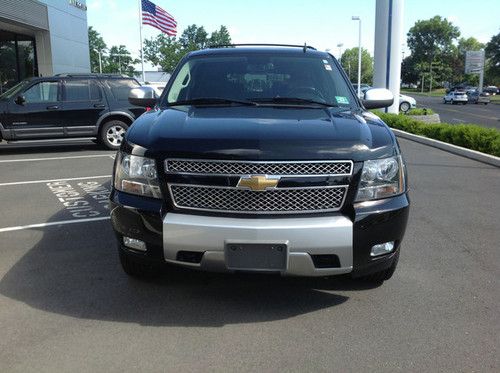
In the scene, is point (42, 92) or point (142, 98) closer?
point (142, 98)

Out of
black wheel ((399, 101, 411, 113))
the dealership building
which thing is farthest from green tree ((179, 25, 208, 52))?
the dealership building

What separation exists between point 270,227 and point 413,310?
4.18 ft

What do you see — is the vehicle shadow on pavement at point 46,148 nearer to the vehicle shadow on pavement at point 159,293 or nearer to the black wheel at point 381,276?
the vehicle shadow on pavement at point 159,293

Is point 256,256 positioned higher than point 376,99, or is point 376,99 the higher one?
point 376,99

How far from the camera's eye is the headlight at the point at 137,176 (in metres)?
3.41

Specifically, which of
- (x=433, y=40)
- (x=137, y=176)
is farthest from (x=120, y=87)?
(x=433, y=40)

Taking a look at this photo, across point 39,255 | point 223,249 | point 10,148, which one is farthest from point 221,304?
point 10,148

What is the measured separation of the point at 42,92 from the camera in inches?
477

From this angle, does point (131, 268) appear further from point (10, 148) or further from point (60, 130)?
point (10, 148)

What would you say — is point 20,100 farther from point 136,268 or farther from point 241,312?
point 241,312

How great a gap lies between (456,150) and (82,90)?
859cm

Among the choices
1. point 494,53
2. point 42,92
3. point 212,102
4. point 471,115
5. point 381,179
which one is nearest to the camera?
point 381,179

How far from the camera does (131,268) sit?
4004 mm

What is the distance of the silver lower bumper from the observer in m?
3.16
